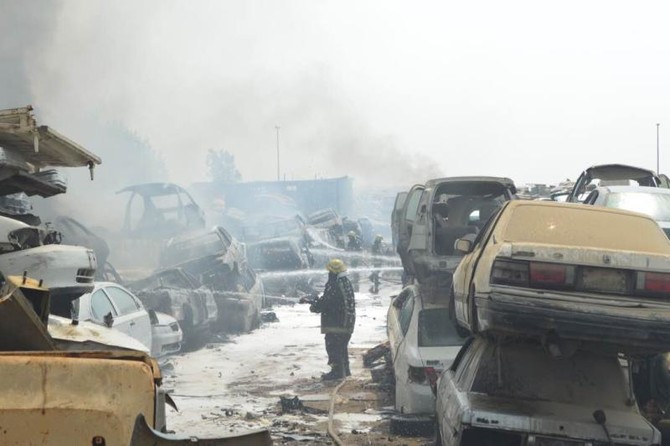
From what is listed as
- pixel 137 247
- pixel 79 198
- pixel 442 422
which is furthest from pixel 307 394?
pixel 79 198

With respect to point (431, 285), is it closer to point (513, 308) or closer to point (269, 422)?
point (269, 422)

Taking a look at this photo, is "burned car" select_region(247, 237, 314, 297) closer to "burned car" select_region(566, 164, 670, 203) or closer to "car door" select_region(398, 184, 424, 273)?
"car door" select_region(398, 184, 424, 273)

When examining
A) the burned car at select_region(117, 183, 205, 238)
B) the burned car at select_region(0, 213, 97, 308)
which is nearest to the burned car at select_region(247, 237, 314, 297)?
the burned car at select_region(117, 183, 205, 238)

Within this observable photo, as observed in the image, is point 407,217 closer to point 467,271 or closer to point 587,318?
point 467,271

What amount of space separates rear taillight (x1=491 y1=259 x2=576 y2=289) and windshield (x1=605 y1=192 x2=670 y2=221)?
18.2 feet

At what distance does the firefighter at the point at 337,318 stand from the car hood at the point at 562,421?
6.87 metres

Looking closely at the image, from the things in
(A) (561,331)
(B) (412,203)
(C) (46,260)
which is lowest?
(A) (561,331)

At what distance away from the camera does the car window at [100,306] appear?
1063cm

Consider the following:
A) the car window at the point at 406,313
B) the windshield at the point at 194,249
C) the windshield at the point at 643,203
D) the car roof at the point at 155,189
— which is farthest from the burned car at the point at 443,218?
the car roof at the point at 155,189

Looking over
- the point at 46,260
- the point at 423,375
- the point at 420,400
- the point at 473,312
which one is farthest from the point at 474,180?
the point at 46,260

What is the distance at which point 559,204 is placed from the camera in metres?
6.98

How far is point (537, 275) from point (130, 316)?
6613 mm

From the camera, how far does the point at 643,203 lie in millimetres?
11469

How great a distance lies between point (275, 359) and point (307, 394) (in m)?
3.20
